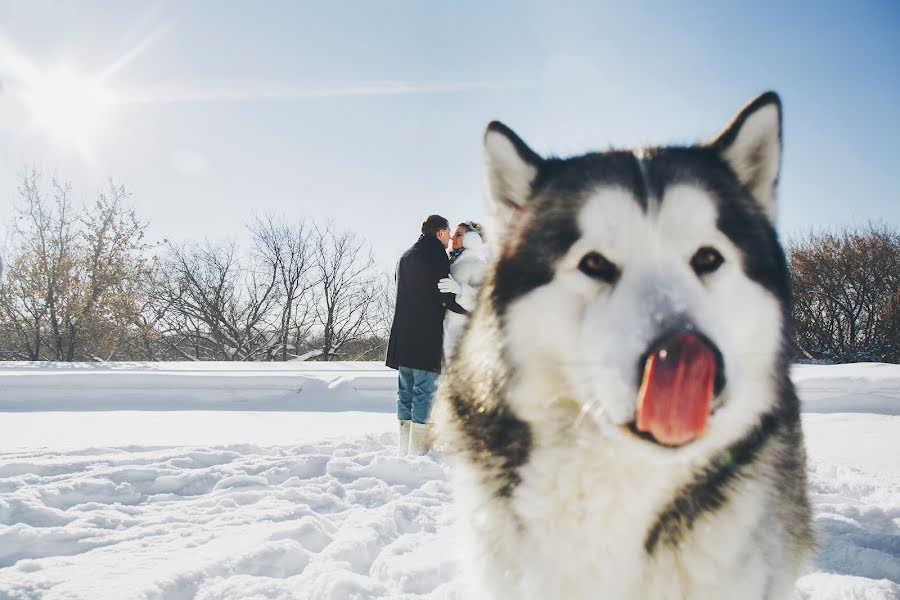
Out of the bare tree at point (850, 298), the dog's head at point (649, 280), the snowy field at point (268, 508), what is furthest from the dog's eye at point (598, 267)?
the bare tree at point (850, 298)

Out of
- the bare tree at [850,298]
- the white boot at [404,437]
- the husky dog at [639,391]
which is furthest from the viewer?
the bare tree at [850,298]

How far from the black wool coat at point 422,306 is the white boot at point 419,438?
478mm

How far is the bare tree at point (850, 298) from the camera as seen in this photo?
1510 cm

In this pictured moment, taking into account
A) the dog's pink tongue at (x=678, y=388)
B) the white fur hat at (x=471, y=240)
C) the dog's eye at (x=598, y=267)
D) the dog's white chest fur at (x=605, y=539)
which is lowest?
the dog's white chest fur at (x=605, y=539)

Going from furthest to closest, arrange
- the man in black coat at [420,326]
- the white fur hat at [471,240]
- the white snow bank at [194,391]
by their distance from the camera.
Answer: the white snow bank at [194,391] < the white fur hat at [471,240] < the man in black coat at [420,326]

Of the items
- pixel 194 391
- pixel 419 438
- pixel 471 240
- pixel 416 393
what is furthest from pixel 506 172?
pixel 194 391

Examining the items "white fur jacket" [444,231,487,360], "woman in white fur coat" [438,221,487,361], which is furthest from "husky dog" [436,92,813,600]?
"white fur jacket" [444,231,487,360]

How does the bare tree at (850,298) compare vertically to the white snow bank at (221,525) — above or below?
above

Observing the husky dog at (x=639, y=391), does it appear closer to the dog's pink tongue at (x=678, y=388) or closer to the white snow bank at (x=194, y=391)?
the dog's pink tongue at (x=678, y=388)

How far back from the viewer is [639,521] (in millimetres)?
1264

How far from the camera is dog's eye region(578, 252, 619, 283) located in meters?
1.31

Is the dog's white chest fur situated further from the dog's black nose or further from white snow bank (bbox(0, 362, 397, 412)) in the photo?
white snow bank (bbox(0, 362, 397, 412))

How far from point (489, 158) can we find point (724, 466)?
1082 millimetres

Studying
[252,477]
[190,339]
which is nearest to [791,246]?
[252,477]
